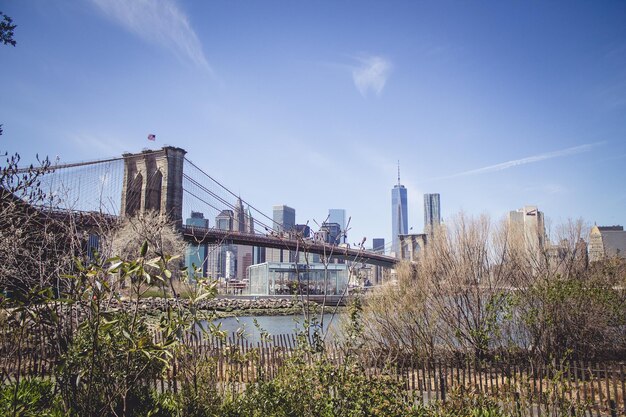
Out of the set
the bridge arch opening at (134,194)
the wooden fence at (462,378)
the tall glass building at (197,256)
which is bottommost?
the wooden fence at (462,378)

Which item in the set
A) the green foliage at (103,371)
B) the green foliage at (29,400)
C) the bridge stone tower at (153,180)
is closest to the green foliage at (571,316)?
the green foliage at (103,371)

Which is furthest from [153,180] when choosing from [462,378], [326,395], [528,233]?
[326,395]

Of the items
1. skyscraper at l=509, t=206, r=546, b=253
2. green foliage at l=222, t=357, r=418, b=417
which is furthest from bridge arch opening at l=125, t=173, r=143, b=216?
green foliage at l=222, t=357, r=418, b=417

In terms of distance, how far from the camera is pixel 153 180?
50.5 m

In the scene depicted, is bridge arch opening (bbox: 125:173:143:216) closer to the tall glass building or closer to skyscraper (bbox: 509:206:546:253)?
the tall glass building

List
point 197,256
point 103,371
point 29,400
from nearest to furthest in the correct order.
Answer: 1. point 103,371
2. point 29,400
3. point 197,256

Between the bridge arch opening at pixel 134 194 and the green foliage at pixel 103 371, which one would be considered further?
the bridge arch opening at pixel 134 194

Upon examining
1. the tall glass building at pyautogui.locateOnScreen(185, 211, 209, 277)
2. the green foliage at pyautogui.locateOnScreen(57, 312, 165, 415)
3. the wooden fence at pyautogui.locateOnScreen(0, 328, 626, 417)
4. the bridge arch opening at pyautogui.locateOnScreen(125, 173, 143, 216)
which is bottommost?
the wooden fence at pyautogui.locateOnScreen(0, 328, 626, 417)

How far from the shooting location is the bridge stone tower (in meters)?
49.2

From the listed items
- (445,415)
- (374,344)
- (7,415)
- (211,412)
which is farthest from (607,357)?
(7,415)

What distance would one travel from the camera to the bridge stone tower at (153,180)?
49156mm

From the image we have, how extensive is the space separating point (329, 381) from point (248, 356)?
7.86 feet

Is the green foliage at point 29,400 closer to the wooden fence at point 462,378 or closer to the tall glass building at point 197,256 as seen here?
the wooden fence at point 462,378

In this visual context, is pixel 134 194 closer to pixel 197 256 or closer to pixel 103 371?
pixel 197 256
